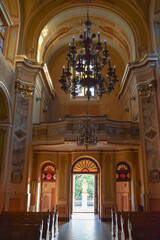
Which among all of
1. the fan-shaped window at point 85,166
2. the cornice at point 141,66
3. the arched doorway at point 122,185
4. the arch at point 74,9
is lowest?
the arched doorway at point 122,185

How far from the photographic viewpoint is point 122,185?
14.2 metres

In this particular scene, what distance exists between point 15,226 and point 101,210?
8261mm

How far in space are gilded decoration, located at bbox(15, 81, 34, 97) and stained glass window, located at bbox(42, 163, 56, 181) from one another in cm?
507

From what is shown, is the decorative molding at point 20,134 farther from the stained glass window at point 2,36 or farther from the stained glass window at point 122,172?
the stained glass window at point 122,172

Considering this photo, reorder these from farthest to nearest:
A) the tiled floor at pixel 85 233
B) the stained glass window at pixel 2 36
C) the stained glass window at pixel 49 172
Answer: the stained glass window at pixel 49 172 < the stained glass window at pixel 2 36 < the tiled floor at pixel 85 233

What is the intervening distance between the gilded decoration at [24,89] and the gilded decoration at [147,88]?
6.52 meters

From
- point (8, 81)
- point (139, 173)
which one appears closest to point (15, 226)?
point (8, 81)

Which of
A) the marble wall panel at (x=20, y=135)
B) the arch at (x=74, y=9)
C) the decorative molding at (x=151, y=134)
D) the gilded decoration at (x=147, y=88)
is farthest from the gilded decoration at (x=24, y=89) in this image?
the decorative molding at (x=151, y=134)

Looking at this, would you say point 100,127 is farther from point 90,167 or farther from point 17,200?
point 17,200

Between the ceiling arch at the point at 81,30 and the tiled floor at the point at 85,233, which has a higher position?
the ceiling arch at the point at 81,30

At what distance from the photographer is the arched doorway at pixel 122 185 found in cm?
1383

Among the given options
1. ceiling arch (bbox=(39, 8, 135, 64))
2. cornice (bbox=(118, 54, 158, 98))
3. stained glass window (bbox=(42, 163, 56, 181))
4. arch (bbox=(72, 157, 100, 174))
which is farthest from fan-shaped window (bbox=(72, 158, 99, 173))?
ceiling arch (bbox=(39, 8, 135, 64))

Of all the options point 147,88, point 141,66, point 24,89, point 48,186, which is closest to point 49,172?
point 48,186

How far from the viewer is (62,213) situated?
13.4 metres
